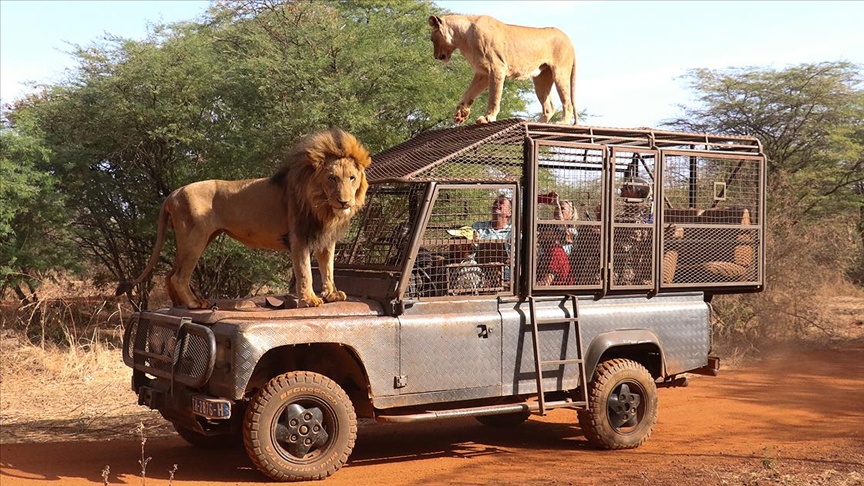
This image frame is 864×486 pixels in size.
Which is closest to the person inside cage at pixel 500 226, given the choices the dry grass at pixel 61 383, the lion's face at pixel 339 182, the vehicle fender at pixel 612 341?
the vehicle fender at pixel 612 341

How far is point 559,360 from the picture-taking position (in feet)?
21.7

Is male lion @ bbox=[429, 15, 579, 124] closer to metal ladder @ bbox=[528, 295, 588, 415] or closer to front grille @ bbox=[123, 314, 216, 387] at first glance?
metal ladder @ bbox=[528, 295, 588, 415]

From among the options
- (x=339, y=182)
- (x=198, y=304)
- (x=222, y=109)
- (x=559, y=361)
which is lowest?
(x=559, y=361)

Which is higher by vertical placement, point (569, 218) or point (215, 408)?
point (569, 218)

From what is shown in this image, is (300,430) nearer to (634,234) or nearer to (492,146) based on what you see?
(492,146)

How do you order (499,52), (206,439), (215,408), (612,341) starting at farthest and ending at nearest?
(499,52)
(206,439)
(612,341)
(215,408)

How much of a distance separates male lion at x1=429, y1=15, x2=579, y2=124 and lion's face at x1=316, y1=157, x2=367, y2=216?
57.6 inches

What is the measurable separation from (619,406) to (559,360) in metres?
0.70

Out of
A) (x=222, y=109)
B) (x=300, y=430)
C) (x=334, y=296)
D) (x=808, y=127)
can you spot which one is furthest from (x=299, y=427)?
(x=808, y=127)

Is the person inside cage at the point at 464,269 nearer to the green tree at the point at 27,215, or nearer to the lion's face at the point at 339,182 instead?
the lion's face at the point at 339,182

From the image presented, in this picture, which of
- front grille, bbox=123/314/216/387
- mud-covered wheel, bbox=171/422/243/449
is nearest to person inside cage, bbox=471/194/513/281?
front grille, bbox=123/314/216/387

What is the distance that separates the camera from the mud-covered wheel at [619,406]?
6844mm

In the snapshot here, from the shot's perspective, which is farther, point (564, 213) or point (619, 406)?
point (619, 406)

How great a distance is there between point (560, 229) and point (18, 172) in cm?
872
